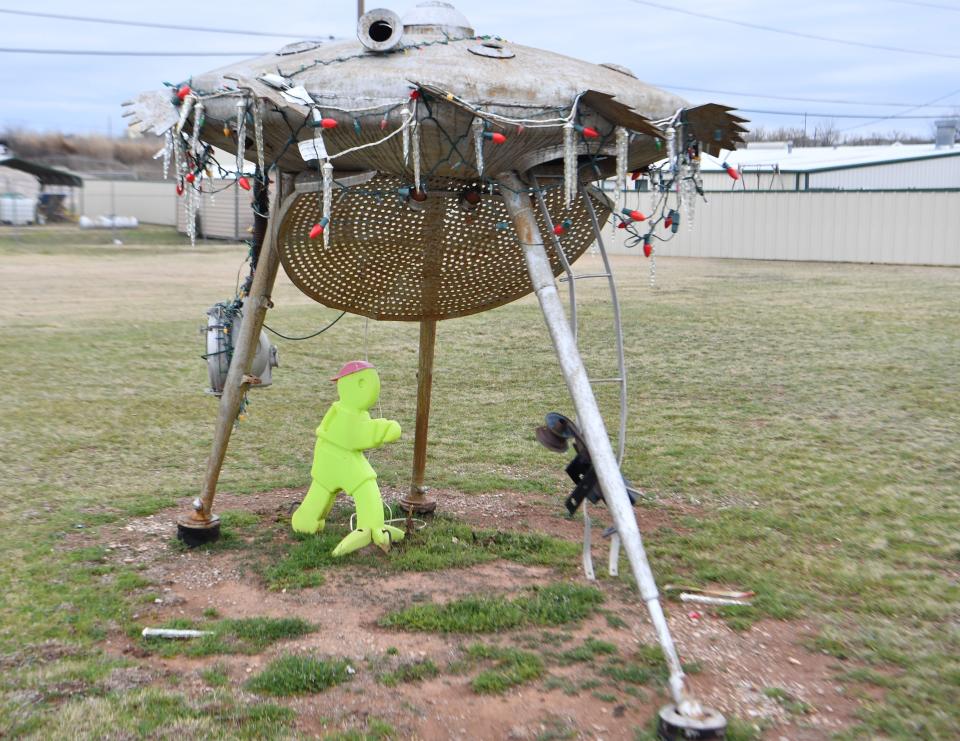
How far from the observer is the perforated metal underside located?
4.97 metres

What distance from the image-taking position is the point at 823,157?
36.9m

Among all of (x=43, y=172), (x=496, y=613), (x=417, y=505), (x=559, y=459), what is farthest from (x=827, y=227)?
(x=43, y=172)

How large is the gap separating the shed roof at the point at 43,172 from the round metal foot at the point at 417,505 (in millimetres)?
36800

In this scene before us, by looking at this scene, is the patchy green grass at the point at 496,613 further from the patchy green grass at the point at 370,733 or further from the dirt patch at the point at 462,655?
the patchy green grass at the point at 370,733

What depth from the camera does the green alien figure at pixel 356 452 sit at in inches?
206

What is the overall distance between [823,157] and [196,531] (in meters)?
35.4

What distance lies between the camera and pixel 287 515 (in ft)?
19.7

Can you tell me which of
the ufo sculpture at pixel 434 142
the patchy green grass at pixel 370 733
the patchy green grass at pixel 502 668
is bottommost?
the patchy green grass at pixel 370 733

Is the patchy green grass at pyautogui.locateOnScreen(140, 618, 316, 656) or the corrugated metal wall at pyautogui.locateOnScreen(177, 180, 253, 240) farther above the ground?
the corrugated metal wall at pyautogui.locateOnScreen(177, 180, 253, 240)

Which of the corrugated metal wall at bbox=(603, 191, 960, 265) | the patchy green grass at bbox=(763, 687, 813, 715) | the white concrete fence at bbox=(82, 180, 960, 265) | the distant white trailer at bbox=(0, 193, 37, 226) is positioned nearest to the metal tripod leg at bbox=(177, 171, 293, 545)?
the patchy green grass at bbox=(763, 687, 813, 715)

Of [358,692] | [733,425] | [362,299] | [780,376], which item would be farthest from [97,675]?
[780,376]

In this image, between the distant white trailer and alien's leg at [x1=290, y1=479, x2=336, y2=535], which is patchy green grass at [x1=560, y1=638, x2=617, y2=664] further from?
the distant white trailer

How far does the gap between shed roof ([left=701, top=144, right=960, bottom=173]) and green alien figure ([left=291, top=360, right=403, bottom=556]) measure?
1035 inches

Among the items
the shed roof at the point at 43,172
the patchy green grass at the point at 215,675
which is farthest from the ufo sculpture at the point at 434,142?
the shed roof at the point at 43,172
